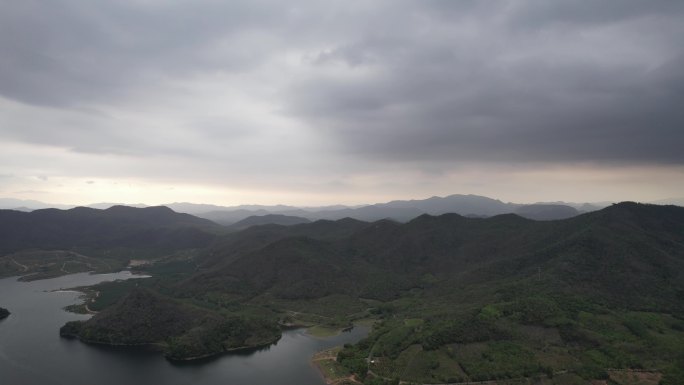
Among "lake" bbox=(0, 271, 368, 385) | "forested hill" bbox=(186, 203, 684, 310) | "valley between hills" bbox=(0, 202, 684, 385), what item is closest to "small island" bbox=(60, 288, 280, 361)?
"valley between hills" bbox=(0, 202, 684, 385)

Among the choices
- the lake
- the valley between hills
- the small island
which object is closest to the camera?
the valley between hills

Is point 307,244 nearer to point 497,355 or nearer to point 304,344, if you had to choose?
point 304,344

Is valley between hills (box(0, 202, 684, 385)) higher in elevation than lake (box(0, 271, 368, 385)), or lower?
higher

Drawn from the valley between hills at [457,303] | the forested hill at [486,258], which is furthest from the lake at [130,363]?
the forested hill at [486,258]

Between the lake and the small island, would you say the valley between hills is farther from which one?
the lake

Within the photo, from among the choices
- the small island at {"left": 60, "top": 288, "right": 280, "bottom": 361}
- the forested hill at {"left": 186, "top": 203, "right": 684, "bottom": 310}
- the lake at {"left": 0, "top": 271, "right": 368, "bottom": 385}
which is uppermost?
the forested hill at {"left": 186, "top": 203, "right": 684, "bottom": 310}

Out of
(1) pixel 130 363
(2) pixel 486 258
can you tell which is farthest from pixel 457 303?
(1) pixel 130 363
